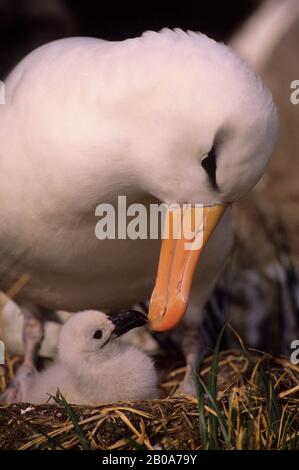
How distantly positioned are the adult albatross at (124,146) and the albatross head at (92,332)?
19cm

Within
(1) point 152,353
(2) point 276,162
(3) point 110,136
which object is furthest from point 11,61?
(3) point 110,136

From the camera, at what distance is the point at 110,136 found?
364 cm

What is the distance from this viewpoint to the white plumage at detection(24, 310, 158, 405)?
4.09 meters

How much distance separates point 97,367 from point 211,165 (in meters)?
1.08

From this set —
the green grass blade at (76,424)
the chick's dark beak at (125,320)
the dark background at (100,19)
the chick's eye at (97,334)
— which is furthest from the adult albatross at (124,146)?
the dark background at (100,19)

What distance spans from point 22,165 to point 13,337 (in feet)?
6.66

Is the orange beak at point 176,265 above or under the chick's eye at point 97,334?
above

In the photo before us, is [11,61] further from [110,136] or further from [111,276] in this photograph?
[110,136]

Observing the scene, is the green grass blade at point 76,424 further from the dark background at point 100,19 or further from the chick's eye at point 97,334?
the dark background at point 100,19

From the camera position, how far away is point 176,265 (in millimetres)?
3904

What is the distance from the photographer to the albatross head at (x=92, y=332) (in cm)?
408

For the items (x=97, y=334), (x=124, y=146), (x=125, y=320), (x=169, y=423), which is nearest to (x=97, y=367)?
(x=97, y=334)

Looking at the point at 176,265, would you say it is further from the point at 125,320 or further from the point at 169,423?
the point at 169,423

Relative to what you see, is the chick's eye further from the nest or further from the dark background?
the dark background
